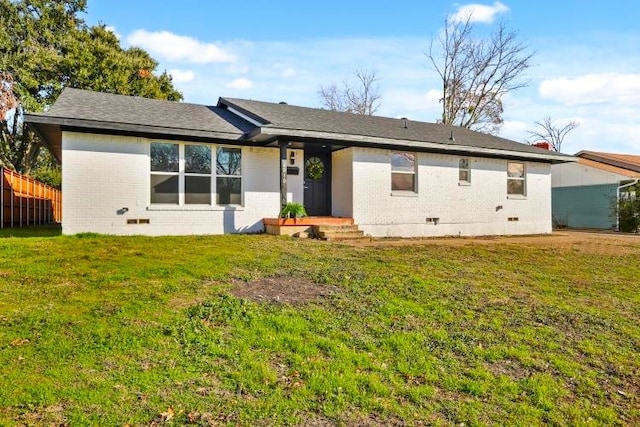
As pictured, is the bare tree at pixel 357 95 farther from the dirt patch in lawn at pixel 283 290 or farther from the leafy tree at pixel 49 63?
the dirt patch in lawn at pixel 283 290

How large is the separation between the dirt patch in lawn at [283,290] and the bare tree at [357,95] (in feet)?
95.1

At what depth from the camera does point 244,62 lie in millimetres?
21141

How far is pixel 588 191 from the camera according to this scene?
2142 cm

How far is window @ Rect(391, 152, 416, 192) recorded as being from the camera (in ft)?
44.0

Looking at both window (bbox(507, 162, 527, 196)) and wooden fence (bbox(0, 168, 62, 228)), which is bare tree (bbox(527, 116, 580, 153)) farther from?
wooden fence (bbox(0, 168, 62, 228))

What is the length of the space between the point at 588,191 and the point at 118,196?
21.6m

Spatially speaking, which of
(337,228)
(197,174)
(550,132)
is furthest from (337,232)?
(550,132)

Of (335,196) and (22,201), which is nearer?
(335,196)

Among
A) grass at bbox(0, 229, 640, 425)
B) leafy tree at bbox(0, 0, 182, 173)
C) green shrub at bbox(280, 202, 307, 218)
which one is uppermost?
leafy tree at bbox(0, 0, 182, 173)

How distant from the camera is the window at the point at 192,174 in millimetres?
11109

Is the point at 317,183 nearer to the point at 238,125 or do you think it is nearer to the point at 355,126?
the point at 355,126

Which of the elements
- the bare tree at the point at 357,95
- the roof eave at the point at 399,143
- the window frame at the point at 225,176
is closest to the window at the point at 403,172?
the roof eave at the point at 399,143

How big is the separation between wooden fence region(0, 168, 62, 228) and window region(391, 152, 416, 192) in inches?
482

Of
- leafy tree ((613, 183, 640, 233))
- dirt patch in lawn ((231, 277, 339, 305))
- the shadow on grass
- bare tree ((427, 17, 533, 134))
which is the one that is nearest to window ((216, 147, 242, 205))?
the shadow on grass
